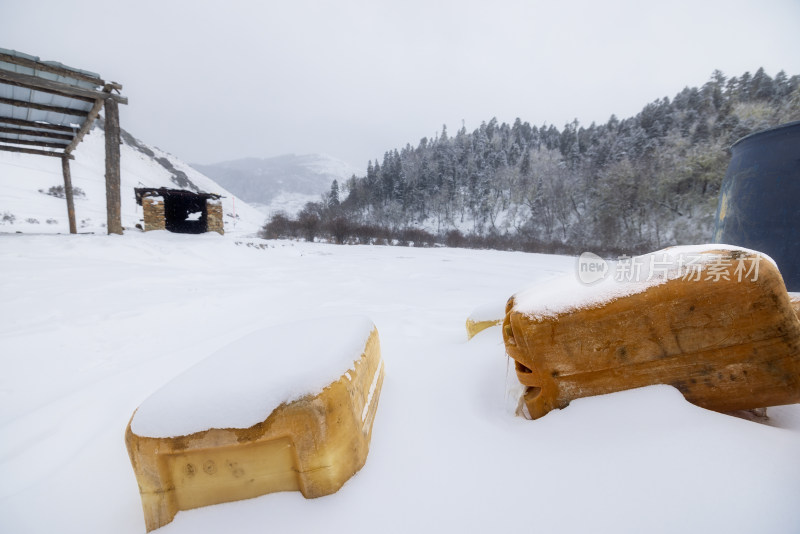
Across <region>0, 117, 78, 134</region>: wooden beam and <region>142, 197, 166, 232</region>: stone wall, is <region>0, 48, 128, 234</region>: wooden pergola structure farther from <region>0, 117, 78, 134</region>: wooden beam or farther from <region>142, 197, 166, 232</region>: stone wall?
<region>142, 197, 166, 232</region>: stone wall

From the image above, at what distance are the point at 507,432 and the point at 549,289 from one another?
0.69m

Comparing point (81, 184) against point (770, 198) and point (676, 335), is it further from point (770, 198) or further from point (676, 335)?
point (770, 198)

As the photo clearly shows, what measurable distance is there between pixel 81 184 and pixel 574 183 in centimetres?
4692

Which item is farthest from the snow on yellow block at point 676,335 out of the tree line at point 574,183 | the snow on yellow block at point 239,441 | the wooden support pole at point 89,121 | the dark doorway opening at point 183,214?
the tree line at point 574,183

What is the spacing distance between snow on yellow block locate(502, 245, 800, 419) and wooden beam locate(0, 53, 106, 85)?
7242 mm

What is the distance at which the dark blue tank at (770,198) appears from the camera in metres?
2.76

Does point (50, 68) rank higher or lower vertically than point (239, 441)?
higher

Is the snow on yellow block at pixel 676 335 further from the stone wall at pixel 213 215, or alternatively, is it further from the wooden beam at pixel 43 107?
the stone wall at pixel 213 215

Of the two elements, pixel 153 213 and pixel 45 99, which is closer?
pixel 45 99

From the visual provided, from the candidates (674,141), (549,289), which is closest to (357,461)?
(549,289)

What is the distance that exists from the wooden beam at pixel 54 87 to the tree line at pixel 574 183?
43.2ft

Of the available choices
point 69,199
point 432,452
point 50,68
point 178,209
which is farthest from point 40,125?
point 432,452

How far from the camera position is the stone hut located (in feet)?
29.5

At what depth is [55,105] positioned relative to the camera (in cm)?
536
